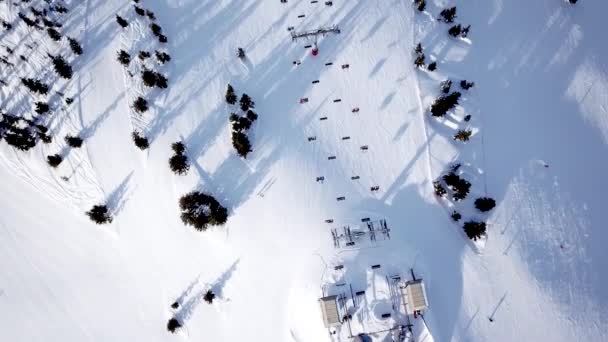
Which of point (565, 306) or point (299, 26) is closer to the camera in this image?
point (565, 306)

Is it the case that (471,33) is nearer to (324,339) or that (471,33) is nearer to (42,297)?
(324,339)

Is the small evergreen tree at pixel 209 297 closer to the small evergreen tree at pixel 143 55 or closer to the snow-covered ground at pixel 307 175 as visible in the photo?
the snow-covered ground at pixel 307 175

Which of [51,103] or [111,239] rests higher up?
[51,103]

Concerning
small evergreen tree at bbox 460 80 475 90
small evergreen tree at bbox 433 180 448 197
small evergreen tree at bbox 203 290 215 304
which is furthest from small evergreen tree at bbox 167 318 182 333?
small evergreen tree at bbox 460 80 475 90

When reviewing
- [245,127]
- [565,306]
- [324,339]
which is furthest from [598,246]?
[245,127]

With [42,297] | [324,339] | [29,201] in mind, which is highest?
[324,339]

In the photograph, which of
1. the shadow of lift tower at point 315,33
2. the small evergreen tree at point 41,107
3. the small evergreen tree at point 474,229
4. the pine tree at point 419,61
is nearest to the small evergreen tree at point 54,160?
the small evergreen tree at point 41,107

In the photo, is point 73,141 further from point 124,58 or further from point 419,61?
point 419,61
